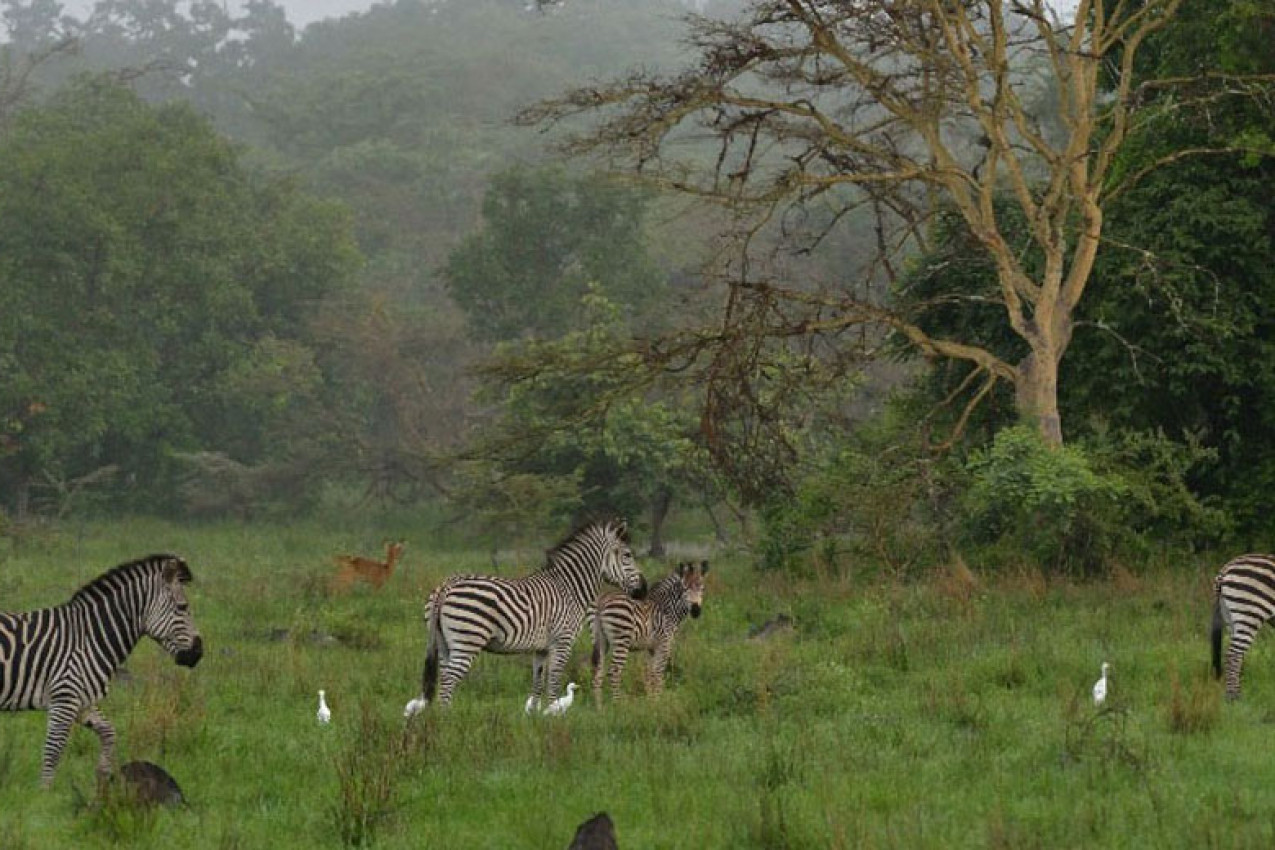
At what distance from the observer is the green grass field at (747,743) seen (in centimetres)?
931

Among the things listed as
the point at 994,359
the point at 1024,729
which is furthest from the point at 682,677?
the point at 994,359

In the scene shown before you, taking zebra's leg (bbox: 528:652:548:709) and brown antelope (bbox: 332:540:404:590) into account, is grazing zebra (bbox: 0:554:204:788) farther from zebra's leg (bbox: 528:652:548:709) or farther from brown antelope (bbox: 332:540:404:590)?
brown antelope (bbox: 332:540:404:590)

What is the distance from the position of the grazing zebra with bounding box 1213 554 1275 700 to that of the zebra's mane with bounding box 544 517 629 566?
540cm

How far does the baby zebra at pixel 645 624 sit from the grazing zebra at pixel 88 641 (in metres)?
3.97

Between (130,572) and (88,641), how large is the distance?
63 cm

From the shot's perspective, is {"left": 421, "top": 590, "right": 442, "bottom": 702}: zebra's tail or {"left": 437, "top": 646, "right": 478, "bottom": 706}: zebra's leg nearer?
{"left": 421, "top": 590, "right": 442, "bottom": 702}: zebra's tail

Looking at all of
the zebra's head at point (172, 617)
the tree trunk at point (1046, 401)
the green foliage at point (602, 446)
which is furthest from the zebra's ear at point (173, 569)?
the green foliage at point (602, 446)

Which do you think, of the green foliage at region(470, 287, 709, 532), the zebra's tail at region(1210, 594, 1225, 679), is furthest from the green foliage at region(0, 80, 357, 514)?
the zebra's tail at region(1210, 594, 1225, 679)

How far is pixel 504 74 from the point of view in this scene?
104m

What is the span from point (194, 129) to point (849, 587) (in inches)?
1321

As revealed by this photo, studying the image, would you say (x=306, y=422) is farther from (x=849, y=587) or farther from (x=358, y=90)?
(x=358, y=90)

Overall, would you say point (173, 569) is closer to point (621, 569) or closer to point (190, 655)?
point (190, 655)

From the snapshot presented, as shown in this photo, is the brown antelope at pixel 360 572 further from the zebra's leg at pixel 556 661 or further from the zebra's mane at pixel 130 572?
the zebra's mane at pixel 130 572

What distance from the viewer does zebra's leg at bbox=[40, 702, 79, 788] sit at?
10.9 meters
